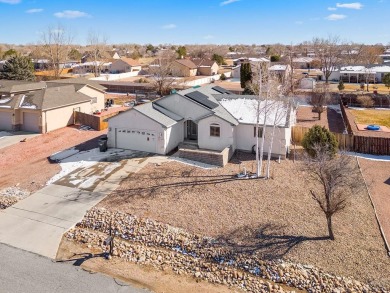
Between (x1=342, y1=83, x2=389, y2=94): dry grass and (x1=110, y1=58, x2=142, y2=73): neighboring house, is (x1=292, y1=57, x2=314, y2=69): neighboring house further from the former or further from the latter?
(x1=110, y1=58, x2=142, y2=73): neighboring house

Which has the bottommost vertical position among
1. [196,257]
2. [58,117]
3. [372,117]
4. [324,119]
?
[196,257]

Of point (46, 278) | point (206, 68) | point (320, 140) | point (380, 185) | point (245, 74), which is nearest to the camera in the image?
point (46, 278)

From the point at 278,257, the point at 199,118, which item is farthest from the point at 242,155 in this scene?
the point at 278,257

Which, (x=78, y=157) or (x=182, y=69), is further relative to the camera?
(x=182, y=69)

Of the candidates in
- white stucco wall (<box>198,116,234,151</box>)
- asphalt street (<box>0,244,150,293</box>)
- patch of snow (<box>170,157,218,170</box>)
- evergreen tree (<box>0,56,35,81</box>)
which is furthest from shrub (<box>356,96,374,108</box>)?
evergreen tree (<box>0,56,35,81</box>)

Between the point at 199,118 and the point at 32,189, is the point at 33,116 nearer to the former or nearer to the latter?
the point at 32,189

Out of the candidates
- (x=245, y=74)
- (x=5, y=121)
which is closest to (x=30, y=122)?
(x=5, y=121)

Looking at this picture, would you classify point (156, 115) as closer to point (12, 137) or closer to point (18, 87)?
point (12, 137)
